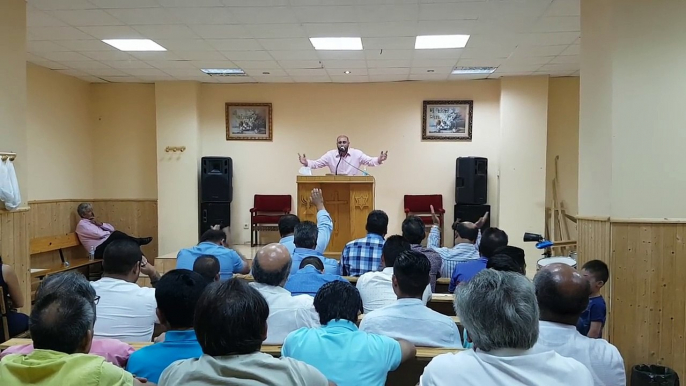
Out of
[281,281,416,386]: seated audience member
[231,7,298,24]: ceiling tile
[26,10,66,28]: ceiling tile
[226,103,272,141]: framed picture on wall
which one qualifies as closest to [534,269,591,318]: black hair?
[281,281,416,386]: seated audience member

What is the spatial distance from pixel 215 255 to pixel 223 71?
5.26 meters

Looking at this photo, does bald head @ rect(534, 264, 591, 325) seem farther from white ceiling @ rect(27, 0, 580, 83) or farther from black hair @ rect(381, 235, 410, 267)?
white ceiling @ rect(27, 0, 580, 83)

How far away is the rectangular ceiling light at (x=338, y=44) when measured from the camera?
6766mm

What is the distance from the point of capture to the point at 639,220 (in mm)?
4254

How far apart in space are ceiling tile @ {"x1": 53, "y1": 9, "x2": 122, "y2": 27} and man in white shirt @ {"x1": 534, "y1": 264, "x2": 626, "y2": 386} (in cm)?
557

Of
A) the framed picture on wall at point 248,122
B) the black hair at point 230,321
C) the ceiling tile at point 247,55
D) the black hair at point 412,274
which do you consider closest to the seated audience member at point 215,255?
the black hair at point 412,274

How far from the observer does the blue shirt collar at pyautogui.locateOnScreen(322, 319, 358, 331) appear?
212 cm

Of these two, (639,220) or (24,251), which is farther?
(24,251)

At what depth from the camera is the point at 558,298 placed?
2.10 meters

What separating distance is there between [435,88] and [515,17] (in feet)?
12.4

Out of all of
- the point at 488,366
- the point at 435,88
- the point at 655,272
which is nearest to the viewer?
the point at 488,366

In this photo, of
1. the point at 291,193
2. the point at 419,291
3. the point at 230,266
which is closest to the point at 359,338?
the point at 419,291

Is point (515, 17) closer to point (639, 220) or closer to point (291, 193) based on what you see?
point (639, 220)

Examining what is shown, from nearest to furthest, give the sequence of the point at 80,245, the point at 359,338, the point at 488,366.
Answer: the point at 488,366, the point at 359,338, the point at 80,245
